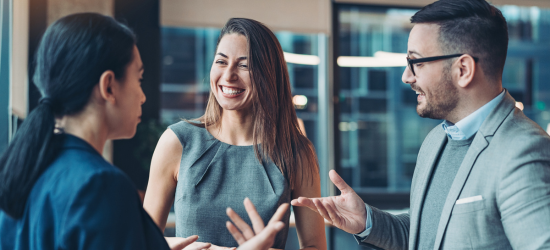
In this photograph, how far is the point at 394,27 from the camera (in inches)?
208

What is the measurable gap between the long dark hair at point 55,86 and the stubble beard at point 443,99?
1016 millimetres

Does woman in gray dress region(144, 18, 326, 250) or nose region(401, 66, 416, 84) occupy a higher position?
nose region(401, 66, 416, 84)

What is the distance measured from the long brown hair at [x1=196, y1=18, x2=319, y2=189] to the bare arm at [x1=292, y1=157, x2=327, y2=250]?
0.07ft

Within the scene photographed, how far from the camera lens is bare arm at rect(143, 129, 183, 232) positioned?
1.62 meters

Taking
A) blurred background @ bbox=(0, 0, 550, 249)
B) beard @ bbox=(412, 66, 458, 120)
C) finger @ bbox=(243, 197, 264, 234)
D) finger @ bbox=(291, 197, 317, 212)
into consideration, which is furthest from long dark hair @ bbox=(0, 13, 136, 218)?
blurred background @ bbox=(0, 0, 550, 249)

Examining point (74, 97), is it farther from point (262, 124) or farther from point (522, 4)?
point (522, 4)

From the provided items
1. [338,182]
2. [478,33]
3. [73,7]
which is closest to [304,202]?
[338,182]

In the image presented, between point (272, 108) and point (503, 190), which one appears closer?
point (503, 190)

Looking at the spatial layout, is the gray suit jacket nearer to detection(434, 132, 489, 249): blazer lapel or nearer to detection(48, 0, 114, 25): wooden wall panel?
detection(434, 132, 489, 249): blazer lapel

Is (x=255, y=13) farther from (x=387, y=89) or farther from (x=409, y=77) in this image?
(x=409, y=77)

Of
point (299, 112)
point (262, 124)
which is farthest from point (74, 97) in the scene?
point (299, 112)

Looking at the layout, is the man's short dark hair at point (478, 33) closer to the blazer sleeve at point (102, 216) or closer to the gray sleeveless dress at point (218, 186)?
the gray sleeveless dress at point (218, 186)

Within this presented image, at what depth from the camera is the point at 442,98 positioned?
149 cm

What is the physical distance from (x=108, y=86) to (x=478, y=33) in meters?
1.12
